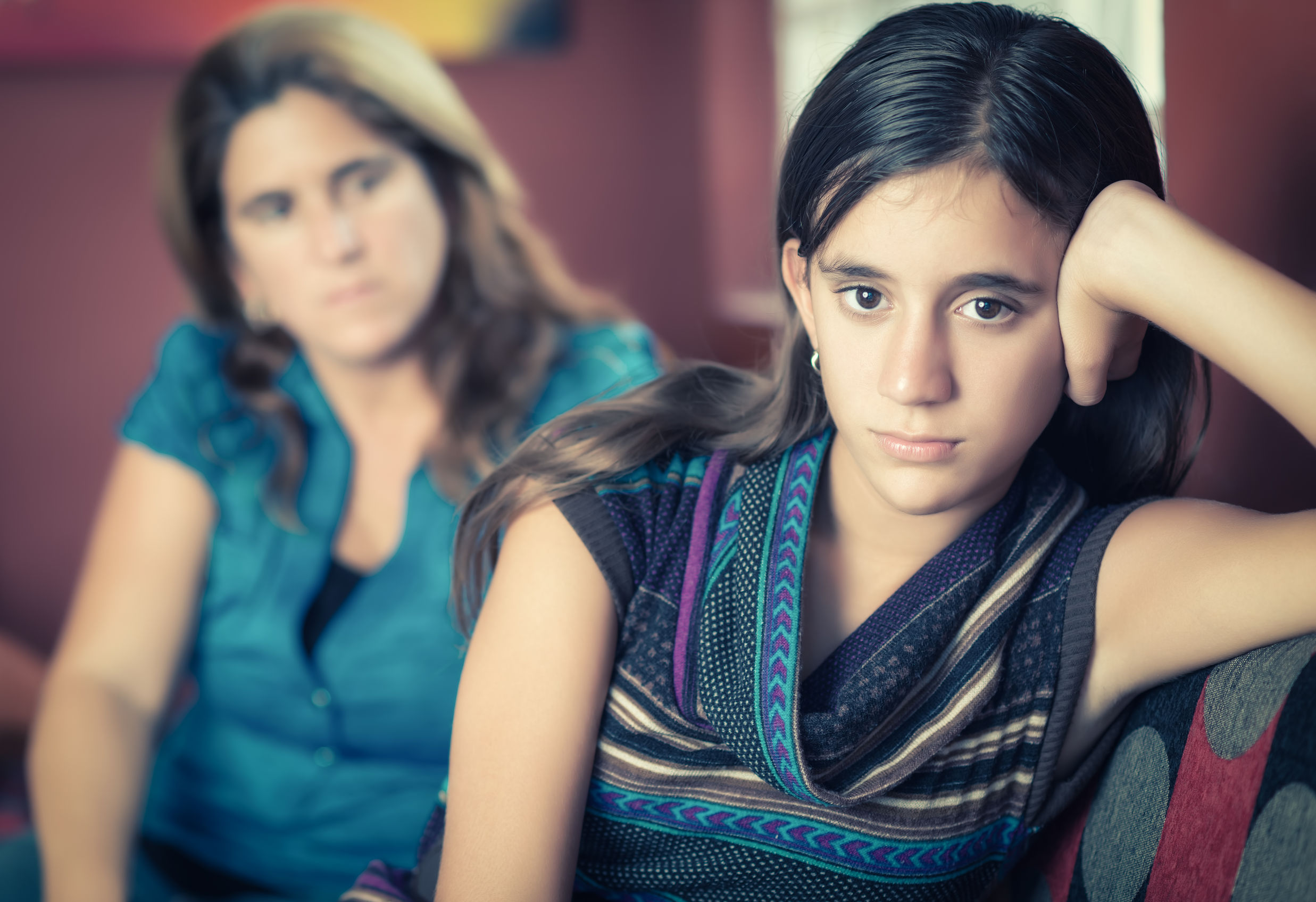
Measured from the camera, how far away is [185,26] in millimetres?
Result: 2484

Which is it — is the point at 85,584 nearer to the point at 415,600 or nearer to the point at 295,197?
the point at 415,600

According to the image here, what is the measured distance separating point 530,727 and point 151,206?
2250mm

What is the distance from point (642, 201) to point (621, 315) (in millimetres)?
1279

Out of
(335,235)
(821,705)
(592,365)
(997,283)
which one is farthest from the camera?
(592,365)

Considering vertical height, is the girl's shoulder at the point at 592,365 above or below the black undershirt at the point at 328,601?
above

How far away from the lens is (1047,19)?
2.66 feet

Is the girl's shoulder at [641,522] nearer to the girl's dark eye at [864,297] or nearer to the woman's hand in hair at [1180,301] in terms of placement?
the girl's dark eye at [864,297]

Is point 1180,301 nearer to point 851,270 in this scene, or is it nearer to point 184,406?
point 851,270

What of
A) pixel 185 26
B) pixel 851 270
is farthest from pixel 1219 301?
pixel 185 26

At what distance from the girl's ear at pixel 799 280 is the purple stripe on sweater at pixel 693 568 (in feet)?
0.48

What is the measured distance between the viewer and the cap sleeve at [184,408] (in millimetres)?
1438

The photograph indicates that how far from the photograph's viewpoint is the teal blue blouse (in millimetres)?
1354

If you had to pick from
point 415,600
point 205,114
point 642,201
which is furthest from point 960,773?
point 642,201

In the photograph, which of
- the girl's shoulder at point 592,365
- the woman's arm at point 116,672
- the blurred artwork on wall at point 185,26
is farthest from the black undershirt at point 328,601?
the blurred artwork on wall at point 185,26
